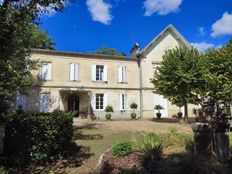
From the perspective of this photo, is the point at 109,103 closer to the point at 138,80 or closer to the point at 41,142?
the point at 138,80

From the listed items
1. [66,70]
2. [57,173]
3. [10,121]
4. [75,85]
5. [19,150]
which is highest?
[66,70]

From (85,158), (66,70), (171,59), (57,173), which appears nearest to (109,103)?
(66,70)

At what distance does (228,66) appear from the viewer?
49.0 ft

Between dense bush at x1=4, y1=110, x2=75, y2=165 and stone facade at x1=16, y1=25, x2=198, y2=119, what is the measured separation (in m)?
14.5

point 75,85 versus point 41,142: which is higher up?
point 75,85

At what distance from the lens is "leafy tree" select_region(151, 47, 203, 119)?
18.6m

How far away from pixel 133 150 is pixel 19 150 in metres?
3.63

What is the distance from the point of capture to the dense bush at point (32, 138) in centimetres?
749

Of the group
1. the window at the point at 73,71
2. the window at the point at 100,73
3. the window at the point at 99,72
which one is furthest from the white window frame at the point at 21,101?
the window at the point at 99,72

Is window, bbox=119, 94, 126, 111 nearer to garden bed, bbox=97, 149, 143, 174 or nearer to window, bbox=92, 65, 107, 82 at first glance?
window, bbox=92, 65, 107, 82

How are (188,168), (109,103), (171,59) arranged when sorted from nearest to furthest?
(188,168)
(171,59)
(109,103)

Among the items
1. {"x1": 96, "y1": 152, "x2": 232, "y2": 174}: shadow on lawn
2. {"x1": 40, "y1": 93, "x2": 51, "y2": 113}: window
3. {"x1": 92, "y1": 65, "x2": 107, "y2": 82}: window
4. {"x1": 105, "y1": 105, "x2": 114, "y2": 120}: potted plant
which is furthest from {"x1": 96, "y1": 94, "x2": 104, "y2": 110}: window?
{"x1": 96, "y1": 152, "x2": 232, "y2": 174}: shadow on lawn

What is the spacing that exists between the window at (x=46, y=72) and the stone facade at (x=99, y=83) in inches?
3.5

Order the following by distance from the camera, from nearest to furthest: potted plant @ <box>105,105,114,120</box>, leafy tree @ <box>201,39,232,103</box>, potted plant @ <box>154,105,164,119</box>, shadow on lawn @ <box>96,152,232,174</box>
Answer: shadow on lawn @ <box>96,152,232,174</box>, leafy tree @ <box>201,39,232,103</box>, potted plant @ <box>105,105,114,120</box>, potted plant @ <box>154,105,164,119</box>
